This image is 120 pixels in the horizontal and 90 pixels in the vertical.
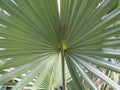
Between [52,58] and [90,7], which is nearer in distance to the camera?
[90,7]

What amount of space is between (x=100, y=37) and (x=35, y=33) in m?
0.23

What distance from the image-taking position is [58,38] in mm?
981

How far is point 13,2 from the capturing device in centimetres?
86

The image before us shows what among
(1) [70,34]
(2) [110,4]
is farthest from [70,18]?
(2) [110,4]

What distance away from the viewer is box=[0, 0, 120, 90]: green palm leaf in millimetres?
870

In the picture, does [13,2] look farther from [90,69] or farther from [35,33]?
[90,69]

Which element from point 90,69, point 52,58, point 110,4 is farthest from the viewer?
point 52,58

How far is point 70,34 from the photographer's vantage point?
0.96 m

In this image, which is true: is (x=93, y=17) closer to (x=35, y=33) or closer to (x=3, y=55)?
(x=35, y=33)

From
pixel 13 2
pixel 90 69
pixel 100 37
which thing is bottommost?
pixel 90 69

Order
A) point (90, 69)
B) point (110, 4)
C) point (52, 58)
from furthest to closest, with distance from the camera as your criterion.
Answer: point (52, 58), point (90, 69), point (110, 4)

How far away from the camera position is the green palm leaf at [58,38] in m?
0.87

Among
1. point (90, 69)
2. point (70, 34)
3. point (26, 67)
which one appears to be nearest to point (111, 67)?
point (90, 69)

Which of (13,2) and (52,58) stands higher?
(13,2)
